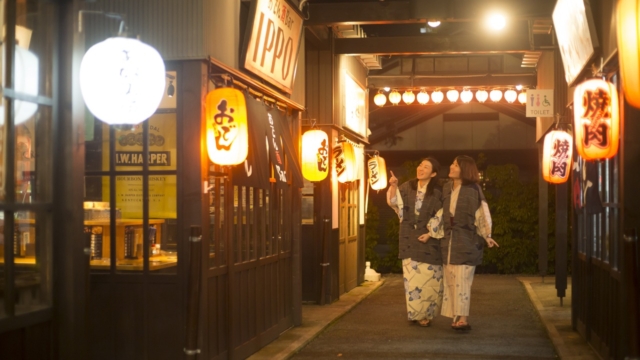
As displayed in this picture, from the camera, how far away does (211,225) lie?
32.6ft

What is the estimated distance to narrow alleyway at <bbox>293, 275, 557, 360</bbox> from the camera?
38.0 feet

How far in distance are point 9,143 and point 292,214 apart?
7.46 m

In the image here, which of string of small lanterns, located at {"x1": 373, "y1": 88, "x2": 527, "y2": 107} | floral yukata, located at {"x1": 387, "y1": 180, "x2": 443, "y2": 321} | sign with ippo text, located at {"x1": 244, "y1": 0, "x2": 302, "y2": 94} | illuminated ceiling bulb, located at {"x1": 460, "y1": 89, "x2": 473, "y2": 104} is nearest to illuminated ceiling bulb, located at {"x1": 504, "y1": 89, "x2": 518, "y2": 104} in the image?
string of small lanterns, located at {"x1": 373, "y1": 88, "x2": 527, "y2": 107}

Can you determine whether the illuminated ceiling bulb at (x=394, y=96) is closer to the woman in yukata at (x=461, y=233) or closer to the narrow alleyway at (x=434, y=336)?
the narrow alleyway at (x=434, y=336)

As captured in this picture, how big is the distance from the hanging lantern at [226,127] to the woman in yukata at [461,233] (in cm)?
540

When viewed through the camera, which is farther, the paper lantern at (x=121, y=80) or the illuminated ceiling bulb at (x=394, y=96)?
the illuminated ceiling bulb at (x=394, y=96)

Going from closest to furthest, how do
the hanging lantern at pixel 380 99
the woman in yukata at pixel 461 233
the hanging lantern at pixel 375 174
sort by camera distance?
the woman in yukata at pixel 461 233
the hanging lantern at pixel 375 174
the hanging lantern at pixel 380 99

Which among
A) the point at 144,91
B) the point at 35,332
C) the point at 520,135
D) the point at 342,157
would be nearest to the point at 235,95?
the point at 144,91

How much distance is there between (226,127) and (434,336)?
5577 millimetres

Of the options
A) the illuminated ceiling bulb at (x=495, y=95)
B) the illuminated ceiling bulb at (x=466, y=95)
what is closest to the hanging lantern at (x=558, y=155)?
the illuminated ceiling bulb at (x=495, y=95)

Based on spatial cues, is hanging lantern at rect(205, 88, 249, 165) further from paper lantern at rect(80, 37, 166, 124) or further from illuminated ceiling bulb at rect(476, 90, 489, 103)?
illuminated ceiling bulb at rect(476, 90, 489, 103)

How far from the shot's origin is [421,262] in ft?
46.2

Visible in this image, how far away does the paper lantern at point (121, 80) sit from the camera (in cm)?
778

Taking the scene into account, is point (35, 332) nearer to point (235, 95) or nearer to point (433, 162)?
point (235, 95)
